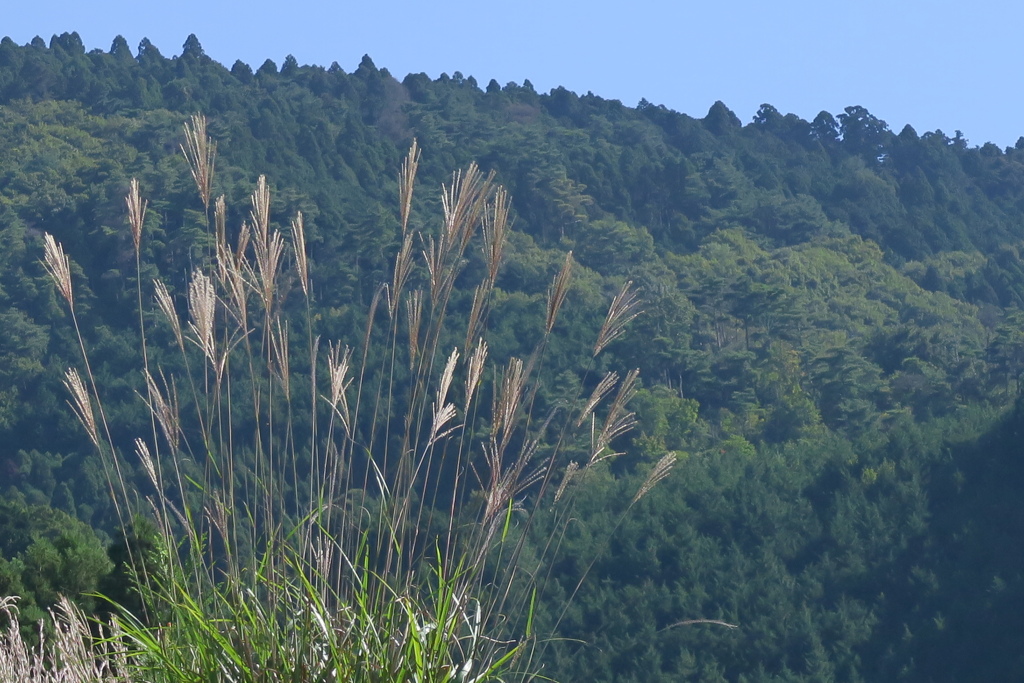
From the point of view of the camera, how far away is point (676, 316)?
32.4 metres

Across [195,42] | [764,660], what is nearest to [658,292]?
[764,660]

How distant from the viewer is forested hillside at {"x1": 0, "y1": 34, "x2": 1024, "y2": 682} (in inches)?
794

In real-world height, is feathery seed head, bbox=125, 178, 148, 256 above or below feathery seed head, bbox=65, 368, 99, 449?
above

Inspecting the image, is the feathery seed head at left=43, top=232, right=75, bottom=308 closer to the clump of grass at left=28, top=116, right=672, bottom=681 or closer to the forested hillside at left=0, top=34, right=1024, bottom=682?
the clump of grass at left=28, top=116, right=672, bottom=681

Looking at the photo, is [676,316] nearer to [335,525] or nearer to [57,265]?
[335,525]

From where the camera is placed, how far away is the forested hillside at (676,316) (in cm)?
2017

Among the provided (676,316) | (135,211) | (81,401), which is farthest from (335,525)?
(676,316)

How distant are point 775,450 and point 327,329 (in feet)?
33.8

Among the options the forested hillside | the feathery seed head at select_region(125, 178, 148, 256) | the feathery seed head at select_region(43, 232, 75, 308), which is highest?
the feathery seed head at select_region(125, 178, 148, 256)

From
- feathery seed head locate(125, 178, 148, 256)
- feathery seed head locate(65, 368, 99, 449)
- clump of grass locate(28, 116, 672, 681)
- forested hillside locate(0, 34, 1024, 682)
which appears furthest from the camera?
forested hillside locate(0, 34, 1024, 682)

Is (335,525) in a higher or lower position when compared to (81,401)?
lower

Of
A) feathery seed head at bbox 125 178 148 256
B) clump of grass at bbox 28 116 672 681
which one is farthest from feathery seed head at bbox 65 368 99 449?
feathery seed head at bbox 125 178 148 256

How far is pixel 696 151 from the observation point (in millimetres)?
55719

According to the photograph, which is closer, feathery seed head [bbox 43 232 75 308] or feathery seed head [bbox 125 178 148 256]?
feathery seed head [bbox 43 232 75 308]
